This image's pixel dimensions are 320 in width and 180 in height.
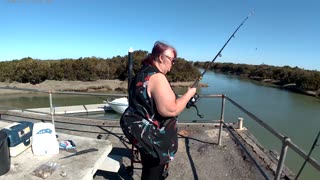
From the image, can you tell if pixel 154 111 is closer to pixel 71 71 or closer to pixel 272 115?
pixel 272 115

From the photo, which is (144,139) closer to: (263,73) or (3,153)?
(3,153)

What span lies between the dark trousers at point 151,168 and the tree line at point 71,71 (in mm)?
45845

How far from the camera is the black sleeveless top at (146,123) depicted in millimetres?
2016

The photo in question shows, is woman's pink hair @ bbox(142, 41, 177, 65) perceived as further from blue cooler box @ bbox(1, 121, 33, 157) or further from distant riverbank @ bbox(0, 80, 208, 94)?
distant riverbank @ bbox(0, 80, 208, 94)

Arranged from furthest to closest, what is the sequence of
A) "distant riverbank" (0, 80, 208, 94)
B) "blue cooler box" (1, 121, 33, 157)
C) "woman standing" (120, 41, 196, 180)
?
"distant riverbank" (0, 80, 208, 94) < "blue cooler box" (1, 121, 33, 157) < "woman standing" (120, 41, 196, 180)

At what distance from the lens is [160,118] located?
81.0 inches

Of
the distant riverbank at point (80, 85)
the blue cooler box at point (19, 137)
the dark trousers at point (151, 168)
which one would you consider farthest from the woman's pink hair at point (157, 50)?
the distant riverbank at point (80, 85)

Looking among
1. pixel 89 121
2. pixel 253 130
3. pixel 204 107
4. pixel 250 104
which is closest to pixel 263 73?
pixel 250 104

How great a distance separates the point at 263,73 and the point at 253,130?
42.2 m

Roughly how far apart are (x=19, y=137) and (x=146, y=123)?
1.12 metres

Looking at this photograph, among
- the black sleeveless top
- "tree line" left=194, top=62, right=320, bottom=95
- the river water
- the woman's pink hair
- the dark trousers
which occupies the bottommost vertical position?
the river water

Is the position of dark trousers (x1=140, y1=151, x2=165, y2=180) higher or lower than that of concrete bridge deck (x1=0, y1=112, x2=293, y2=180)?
higher

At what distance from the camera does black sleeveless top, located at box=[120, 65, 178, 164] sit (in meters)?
2.02

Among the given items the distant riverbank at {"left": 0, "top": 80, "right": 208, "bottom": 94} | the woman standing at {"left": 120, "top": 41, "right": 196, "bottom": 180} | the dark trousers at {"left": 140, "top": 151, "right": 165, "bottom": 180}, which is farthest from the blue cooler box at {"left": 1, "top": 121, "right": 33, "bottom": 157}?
the distant riverbank at {"left": 0, "top": 80, "right": 208, "bottom": 94}
